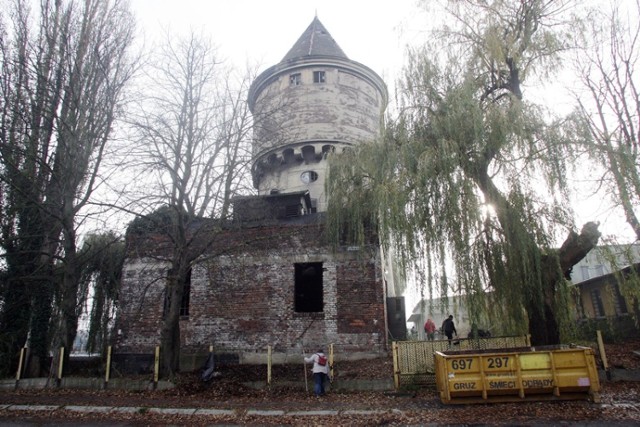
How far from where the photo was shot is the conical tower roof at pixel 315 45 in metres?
22.8

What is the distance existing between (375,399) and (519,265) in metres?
4.56

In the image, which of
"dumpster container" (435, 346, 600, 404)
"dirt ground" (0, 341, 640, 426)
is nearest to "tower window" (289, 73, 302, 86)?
"dirt ground" (0, 341, 640, 426)

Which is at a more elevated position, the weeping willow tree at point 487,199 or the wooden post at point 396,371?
the weeping willow tree at point 487,199

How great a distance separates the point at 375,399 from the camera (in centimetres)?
968

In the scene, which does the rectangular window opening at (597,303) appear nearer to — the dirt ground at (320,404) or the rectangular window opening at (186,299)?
the dirt ground at (320,404)

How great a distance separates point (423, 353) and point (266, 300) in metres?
5.77

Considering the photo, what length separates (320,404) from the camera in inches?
373

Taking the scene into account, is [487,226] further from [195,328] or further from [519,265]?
[195,328]

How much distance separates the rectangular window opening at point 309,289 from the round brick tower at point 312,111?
3741 mm

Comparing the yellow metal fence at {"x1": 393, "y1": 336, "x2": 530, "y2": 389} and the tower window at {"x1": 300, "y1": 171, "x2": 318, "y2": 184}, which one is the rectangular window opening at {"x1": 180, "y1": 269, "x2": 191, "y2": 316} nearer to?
the tower window at {"x1": 300, "y1": 171, "x2": 318, "y2": 184}

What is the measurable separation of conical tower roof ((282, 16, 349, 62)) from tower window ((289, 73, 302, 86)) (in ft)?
2.88

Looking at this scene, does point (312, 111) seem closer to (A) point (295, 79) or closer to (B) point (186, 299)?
(A) point (295, 79)

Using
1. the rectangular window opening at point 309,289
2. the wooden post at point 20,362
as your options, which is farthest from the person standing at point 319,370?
the wooden post at point 20,362

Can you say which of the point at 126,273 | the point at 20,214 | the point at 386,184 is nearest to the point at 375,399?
the point at 386,184
